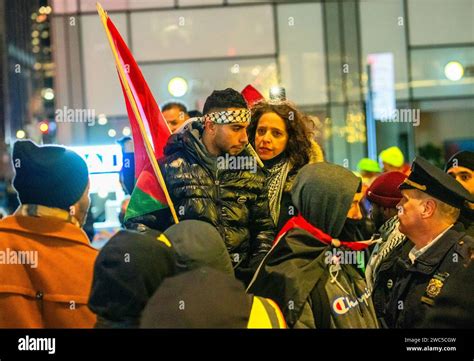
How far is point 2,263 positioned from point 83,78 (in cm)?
94

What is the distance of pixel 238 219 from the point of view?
12.6 ft

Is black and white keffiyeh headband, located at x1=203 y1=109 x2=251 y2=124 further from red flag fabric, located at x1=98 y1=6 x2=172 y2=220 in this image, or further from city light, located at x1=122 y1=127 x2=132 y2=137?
city light, located at x1=122 y1=127 x2=132 y2=137

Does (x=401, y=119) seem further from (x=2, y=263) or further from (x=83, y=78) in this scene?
(x=2, y=263)

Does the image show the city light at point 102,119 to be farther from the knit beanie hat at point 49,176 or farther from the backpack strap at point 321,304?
the backpack strap at point 321,304

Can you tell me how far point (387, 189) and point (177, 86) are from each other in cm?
109

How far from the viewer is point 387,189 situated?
4074 millimetres

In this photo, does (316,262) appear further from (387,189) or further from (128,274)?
(128,274)

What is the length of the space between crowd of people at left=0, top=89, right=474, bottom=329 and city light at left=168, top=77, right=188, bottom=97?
8 cm

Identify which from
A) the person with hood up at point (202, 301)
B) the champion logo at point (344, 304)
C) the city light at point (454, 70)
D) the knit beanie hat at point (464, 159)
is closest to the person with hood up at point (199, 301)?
the person with hood up at point (202, 301)

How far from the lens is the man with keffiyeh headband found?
3822 millimetres

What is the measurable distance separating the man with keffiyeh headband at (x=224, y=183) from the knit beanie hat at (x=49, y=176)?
0.38 meters

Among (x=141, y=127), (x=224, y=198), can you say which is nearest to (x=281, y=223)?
(x=224, y=198)

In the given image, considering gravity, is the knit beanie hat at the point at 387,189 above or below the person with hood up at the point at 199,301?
above

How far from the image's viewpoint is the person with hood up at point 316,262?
3555mm
